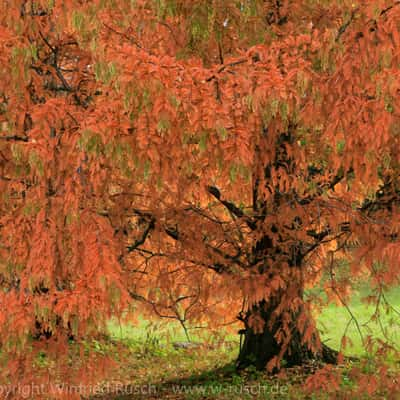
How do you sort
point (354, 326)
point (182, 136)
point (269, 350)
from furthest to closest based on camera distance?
1. point (354, 326)
2. point (269, 350)
3. point (182, 136)

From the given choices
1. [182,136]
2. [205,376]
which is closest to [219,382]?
[205,376]

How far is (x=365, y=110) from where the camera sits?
4.99 meters

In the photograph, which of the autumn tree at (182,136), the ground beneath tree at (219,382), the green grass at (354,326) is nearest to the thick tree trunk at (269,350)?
the ground beneath tree at (219,382)

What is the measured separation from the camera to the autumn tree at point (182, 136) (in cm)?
491

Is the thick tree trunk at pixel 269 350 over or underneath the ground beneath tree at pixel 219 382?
over

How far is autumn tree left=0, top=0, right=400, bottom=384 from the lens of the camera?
4906 mm

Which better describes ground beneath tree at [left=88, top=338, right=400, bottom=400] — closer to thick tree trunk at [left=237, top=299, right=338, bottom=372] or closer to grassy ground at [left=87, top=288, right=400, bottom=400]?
grassy ground at [left=87, top=288, right=400, bottom=400]

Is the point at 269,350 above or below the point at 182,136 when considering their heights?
below

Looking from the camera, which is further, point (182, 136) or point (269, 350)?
point (269, 350)

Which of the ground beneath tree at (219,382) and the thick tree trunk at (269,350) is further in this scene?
the thick tree trunk at (269,350)

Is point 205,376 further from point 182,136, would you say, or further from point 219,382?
point 182,136

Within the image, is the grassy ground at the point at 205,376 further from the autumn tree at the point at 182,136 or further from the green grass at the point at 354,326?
the autumn tree at the point at 182,136

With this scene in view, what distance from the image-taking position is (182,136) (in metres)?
4.90

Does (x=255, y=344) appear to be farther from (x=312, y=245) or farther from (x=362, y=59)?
(x=362, y=59)
